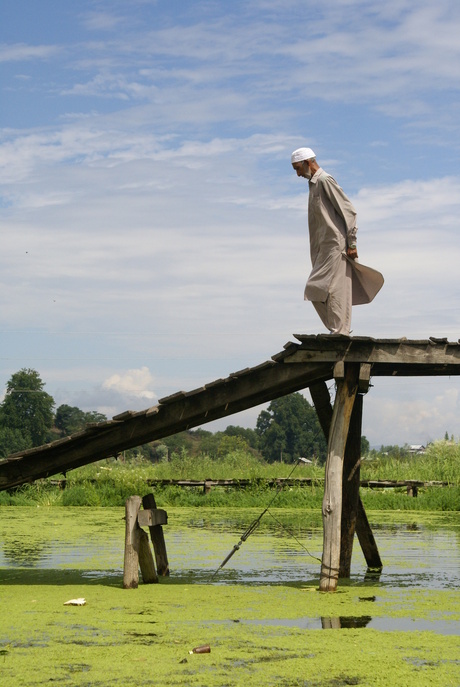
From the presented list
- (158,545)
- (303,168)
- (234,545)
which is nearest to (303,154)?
(303,168)

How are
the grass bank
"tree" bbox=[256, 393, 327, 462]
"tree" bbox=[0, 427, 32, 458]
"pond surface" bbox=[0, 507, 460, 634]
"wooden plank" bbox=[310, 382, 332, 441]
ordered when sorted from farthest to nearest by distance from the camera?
"tree" bbox=[256, 393, 327, 462]
"tree" bbox=[0, 427, 32, 458]
the grass bank
"wooden plank" bbox=[310, 382, 332, 441]
"pond surface" bbox=[0, 507, 460, 634]

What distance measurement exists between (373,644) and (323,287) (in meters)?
3.80

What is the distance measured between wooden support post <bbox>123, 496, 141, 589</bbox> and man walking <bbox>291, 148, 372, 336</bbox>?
2589mm

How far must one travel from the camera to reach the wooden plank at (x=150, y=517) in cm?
978

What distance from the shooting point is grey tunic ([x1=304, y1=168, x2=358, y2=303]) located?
950 cm

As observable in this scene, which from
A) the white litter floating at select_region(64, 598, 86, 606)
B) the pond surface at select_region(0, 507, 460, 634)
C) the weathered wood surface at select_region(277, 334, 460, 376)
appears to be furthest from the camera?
the pond surface at select_region(0, 507, 460, 634)

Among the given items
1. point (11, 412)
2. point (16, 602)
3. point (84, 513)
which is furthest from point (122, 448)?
point (11, 412)

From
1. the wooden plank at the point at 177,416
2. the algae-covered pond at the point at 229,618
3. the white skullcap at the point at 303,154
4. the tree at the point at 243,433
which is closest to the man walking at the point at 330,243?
the white skullcap at the point at 303,154

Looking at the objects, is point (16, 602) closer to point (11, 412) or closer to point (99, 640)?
point (99, 640)

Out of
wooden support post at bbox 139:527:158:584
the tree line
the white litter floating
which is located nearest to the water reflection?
the white litter floating

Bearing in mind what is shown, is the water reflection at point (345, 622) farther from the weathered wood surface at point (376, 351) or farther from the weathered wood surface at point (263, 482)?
the weathered wood surface at point (263, 482)

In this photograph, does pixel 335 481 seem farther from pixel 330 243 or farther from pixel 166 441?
pixel 166 441

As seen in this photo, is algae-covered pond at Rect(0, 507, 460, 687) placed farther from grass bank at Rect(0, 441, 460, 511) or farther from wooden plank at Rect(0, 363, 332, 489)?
grass bank at Rect(0, 441, 460, 511)

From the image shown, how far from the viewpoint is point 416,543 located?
1408 centimetres
